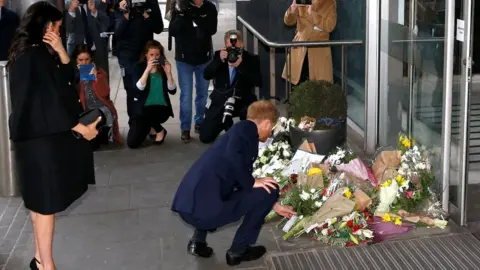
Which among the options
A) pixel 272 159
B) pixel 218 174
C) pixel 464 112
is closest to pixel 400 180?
pixel 464 112

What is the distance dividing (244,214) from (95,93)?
3.63 m

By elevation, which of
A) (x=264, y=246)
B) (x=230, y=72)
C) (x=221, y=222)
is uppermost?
(x=230, y=72)

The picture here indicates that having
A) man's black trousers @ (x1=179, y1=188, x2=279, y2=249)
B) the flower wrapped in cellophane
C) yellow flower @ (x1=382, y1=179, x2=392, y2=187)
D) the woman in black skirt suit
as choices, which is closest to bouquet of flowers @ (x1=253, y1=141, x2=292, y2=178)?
the flower wrapped in cellophane

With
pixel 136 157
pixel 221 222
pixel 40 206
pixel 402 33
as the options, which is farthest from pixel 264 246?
pixel 136 157

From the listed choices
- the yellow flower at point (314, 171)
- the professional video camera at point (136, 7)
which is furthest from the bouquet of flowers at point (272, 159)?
the professional video camera at point (136, 7)

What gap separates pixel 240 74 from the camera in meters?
7.71

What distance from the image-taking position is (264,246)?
504 cm

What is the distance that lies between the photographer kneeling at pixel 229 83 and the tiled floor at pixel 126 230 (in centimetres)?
64

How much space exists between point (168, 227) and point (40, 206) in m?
1.32

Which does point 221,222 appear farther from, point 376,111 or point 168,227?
point 376,111

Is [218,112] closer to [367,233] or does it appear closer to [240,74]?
[240,74]

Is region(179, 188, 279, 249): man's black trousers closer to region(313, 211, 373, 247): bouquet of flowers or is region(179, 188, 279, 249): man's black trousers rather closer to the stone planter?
region(313, 211, 373, 247): bouquet of flowers

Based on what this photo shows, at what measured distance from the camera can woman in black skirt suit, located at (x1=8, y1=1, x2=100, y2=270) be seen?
166 inches

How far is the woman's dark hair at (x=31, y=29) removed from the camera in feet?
14.1
